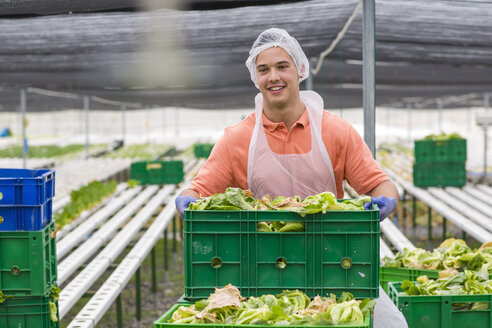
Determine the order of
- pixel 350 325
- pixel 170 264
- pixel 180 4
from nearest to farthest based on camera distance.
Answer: pixel 350 325 → pixel 180 4 → pixel 170 264

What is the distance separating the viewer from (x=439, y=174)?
25.1 feet

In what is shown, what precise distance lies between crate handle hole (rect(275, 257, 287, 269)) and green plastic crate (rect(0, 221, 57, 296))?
1.10 meters

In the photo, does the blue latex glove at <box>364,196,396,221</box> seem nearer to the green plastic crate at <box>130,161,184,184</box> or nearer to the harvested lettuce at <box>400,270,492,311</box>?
the harvested lettuce at <box>400,270,492,311</box>

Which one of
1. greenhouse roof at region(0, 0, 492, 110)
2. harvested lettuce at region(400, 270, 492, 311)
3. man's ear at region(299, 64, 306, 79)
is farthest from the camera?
greenhouse roof at region(0, 0, 492, 110)

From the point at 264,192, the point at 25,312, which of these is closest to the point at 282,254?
the point at 264,192

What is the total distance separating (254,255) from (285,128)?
73 centimetres

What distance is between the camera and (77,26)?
4453 millimetres

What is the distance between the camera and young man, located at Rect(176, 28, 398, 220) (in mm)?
2486

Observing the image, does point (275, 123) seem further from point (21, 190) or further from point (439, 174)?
point (439, 174)

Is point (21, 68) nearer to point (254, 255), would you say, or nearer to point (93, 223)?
point (93, 223)

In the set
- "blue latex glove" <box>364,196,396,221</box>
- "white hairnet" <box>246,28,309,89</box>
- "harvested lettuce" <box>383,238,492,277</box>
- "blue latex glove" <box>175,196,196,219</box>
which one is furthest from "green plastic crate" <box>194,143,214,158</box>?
"blue latex glove" <box>364,196,396,221</box>

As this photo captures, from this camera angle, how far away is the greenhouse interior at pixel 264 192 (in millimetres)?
1979

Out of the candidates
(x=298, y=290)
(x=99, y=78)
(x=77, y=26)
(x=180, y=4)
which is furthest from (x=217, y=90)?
(x=298, y=290)

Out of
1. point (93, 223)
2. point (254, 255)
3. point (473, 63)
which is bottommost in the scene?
point (93, 223)
